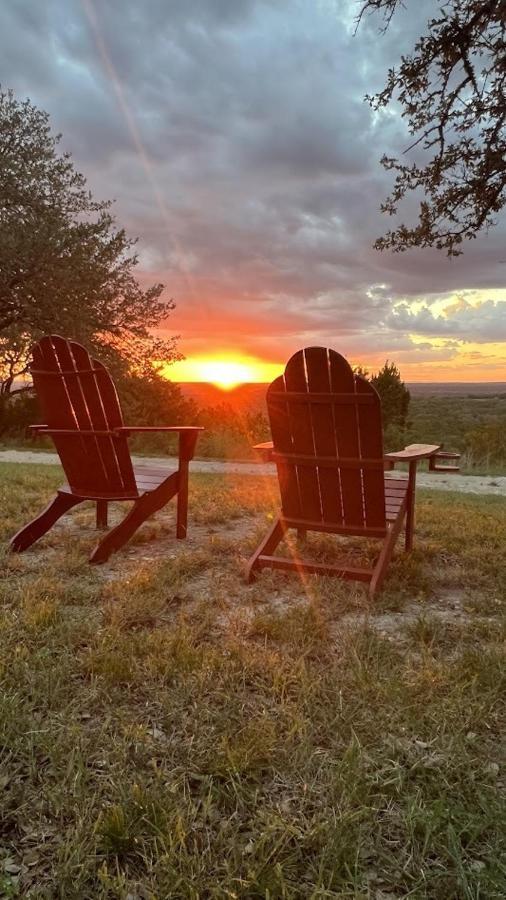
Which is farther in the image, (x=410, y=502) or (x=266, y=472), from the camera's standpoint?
(x=266, y=472)

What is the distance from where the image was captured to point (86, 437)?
405cm

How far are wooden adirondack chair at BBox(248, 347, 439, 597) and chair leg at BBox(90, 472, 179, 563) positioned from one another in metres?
0.94

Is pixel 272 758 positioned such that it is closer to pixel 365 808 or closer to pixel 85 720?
pixel 365 808

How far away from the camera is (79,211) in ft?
57.1

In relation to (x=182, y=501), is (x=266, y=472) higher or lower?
lower

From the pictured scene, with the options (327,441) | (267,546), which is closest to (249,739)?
(267,546)

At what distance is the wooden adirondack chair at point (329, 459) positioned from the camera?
3436mm

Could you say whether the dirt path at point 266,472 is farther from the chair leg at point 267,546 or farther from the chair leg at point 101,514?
the chair leg at point 267,546

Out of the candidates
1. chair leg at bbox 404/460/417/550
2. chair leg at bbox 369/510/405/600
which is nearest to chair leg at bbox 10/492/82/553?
chair leg at bbox 369/510/405/600

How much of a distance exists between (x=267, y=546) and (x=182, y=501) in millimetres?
1065

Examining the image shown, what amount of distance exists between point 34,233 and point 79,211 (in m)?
2.67

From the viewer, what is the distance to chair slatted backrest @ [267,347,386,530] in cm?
343

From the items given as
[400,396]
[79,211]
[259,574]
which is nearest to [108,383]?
[259,574]

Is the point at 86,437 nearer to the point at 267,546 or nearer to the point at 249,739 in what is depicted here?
the point at 267,546
